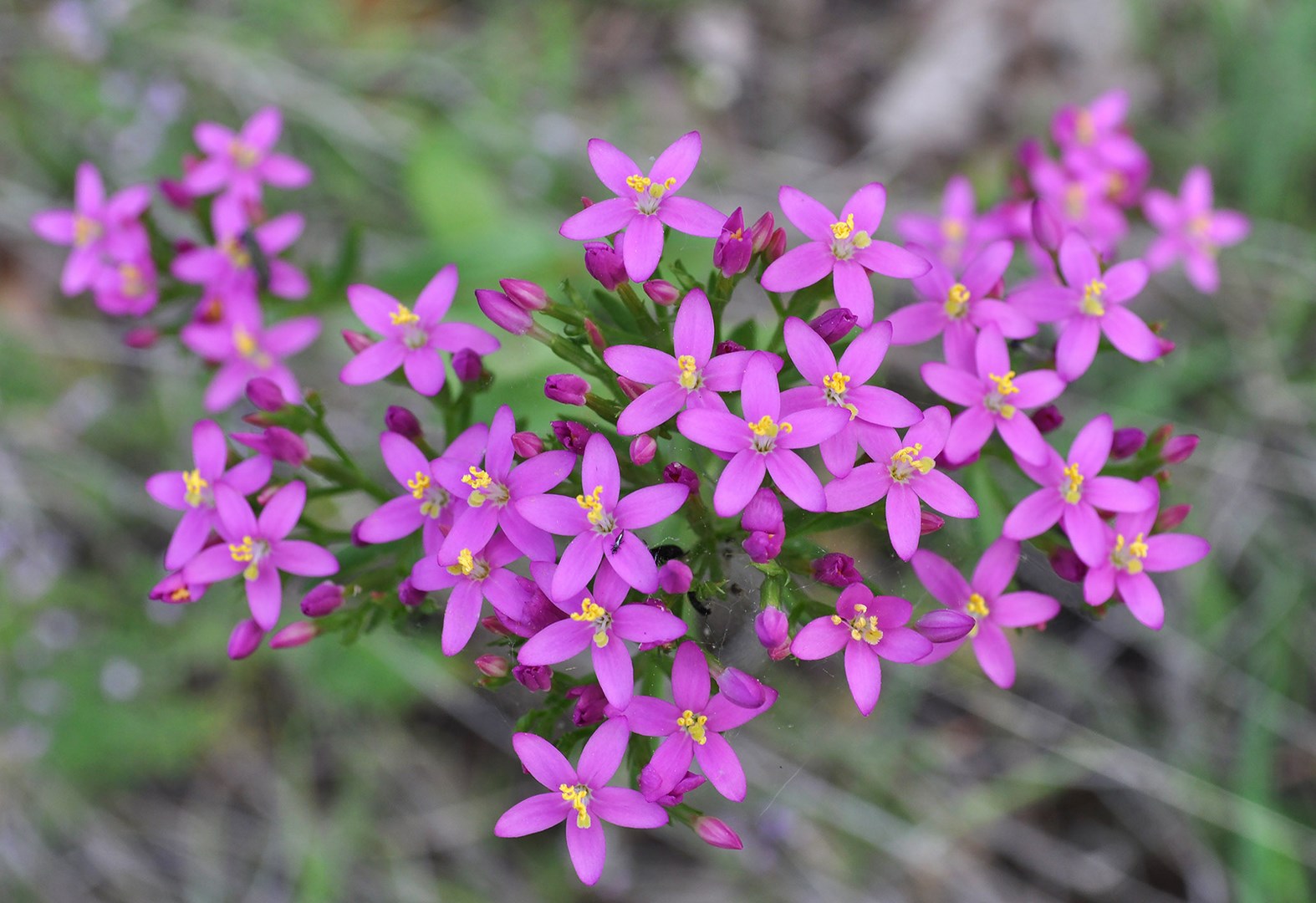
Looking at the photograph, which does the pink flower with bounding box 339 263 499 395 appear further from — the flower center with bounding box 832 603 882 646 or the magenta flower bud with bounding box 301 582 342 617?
the flower center with bounding box 832 603 882 646

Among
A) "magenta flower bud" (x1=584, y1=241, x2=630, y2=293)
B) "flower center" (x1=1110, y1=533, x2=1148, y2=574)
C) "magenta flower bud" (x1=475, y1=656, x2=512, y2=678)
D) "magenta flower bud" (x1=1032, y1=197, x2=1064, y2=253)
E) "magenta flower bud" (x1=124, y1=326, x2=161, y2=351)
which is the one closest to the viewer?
"magenta flower bud" (x1=475, y1=656, x2=512, y2=678)

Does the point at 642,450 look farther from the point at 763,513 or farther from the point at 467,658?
the point at 467,658

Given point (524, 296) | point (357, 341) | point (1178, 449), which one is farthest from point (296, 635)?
point (1178, 449)

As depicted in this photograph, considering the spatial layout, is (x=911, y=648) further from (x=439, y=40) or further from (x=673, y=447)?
(x=439, y=40)

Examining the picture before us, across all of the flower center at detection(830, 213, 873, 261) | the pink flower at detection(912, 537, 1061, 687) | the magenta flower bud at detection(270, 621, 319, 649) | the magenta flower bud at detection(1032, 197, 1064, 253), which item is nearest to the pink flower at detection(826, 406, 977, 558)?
the pink flower at detection(912, 537, 1061, 687)

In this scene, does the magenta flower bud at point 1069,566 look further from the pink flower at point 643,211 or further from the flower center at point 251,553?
the flower center at point 251,553

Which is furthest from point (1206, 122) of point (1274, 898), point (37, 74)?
point (37, 74)
